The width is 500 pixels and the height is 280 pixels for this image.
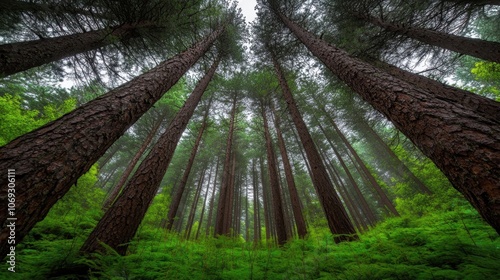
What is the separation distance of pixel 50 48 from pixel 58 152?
17.8 feet

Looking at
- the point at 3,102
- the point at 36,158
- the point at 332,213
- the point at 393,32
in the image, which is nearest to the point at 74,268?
the point at 36,158

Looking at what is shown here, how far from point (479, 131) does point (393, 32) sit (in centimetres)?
822

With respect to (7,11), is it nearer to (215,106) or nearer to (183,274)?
(183,274)

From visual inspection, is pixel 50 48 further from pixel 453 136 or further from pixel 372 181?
pixel 372 181

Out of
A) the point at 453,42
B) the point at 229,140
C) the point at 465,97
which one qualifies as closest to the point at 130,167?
the point at 229,140

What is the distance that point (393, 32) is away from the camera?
7.49 m

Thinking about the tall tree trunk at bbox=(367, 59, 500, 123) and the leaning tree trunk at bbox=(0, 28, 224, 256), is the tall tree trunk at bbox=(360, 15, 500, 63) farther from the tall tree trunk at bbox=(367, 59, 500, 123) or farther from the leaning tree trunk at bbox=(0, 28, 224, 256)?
the leaning tree trunk at bbox=(0, 28, 224, 256)

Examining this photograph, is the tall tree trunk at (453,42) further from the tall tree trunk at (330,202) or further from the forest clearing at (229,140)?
the tall tree trunk at (330,202)

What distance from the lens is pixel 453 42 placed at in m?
6.13

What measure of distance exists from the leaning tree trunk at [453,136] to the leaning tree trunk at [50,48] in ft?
19.8

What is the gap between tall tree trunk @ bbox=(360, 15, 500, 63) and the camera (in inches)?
219

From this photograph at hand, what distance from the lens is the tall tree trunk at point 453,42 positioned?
5562 millimetres

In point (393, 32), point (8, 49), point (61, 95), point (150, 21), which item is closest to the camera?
point (8, 49)

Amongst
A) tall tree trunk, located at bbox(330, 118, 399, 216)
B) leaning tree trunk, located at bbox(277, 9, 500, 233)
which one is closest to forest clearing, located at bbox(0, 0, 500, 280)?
leaning tree trunk, located at bbox(277, 9, 500, 233)
